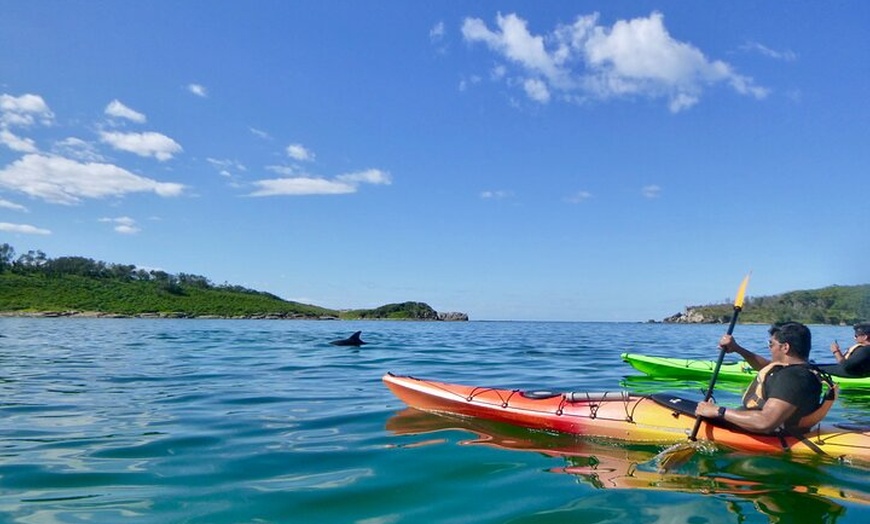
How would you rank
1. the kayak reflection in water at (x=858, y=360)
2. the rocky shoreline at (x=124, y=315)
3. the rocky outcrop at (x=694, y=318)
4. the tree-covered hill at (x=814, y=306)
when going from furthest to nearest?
the rocky outcrop at (x=694, y=318), the tree-covered hill at (x=814, y=306), the rocky shoreline at (x=124, y=315), the kayak reflection in water at (x=858, y=360)

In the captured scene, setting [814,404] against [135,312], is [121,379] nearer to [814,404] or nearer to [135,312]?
[814,404]

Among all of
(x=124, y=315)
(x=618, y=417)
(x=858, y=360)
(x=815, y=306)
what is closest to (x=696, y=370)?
(x=858, y=360)

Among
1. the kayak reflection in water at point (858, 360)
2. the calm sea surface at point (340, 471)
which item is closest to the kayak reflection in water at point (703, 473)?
the calm sea surface at point (340, 471)

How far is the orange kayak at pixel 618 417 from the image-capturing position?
247 inches

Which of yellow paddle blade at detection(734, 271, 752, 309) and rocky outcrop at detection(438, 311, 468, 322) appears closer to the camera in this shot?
yellow paddle blade at detection(734, 271, 752, 309)

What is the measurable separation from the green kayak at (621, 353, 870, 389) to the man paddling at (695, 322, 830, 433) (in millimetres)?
7803

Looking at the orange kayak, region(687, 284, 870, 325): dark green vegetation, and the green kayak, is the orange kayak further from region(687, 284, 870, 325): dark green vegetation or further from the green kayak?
region(687, 284, 870, 325): dark green vegetation

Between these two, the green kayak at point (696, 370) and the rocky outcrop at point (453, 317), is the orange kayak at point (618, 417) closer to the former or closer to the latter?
the green kayak at point (696, 370)

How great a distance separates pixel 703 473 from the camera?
576cm

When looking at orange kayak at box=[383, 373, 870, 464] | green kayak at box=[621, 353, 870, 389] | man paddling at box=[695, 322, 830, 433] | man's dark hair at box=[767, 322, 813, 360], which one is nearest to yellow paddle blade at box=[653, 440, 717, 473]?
orange kayak at box=[383, 373, 870, 464]

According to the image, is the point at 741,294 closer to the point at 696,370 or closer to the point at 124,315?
the point at 696,370

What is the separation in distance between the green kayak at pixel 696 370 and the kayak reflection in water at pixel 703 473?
804 cm

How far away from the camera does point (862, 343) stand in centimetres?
1068

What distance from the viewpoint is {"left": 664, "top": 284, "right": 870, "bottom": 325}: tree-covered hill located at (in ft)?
350
